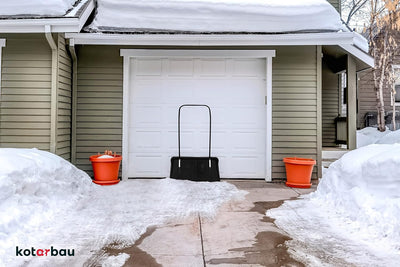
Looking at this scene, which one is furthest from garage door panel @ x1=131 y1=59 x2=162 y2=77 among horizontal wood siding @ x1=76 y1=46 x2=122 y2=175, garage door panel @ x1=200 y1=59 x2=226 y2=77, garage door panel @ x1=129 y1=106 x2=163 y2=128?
garage door panel @ x1=200 y1=59 x2=226 y2=77

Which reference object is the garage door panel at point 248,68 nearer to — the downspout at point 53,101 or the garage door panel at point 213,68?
the garage door panel at point 213,68

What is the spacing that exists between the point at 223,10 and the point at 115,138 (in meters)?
3.08

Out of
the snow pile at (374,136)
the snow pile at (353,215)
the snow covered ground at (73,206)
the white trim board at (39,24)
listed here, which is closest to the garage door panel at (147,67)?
the white trim board at (39,24)

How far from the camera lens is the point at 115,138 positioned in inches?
225

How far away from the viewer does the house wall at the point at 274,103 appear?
5.70 m

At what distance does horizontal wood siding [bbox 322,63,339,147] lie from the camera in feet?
27.9

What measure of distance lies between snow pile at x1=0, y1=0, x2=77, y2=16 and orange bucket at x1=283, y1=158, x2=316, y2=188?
444 cm

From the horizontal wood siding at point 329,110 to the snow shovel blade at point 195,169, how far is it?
448cm

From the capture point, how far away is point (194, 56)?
587cm

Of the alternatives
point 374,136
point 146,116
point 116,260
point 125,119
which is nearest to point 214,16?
point 146,116

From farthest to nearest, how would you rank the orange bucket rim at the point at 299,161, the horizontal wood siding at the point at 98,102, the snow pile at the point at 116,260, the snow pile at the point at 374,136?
the snow pile at the point at 374,136, the horizontal wood siding at the point at 98,102, the orange bucket rim at the point at 299,161, the snow pile at the point at 116,260

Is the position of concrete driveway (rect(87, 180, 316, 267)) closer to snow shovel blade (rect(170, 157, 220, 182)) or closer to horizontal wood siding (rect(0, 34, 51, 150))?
snow shovel blade (rect(170, 157, 220, 182))

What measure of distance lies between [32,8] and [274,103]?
4.33 m

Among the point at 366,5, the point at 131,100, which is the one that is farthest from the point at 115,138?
the point at 366,5
